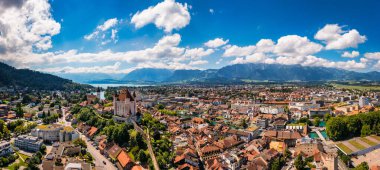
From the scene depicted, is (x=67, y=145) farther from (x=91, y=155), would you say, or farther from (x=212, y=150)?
(x=212, y=150)

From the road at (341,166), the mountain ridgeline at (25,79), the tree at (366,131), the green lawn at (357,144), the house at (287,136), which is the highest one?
the mountain ridgeline at (25,79)

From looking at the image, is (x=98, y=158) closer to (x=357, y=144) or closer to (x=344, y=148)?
(x=344, y=148)

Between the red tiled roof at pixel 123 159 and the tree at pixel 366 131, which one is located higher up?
the tree at pixel 366 131

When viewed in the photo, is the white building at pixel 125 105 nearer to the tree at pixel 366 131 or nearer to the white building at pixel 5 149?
the white building at pixel 5 149

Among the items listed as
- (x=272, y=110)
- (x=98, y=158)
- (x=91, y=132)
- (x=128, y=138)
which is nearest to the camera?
(x=98, y=158)

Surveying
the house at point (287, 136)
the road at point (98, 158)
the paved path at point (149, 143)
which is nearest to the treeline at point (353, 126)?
the house at point (287, 136)

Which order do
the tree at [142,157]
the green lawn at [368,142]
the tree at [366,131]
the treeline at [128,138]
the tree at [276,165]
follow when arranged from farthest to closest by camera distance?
the tree at [366,131] < the green lawn at [368,142] < the treeline at [128,138] < the tree at [142,157] < the tree at [276,165]

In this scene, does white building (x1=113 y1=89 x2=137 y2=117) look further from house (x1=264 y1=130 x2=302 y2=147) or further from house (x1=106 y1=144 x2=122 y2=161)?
house (x1=264 y1=130 x2=302 y2=147)

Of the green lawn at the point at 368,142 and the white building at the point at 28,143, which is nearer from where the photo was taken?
the white building at the point at 28,143

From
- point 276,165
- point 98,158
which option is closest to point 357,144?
point 276,165
